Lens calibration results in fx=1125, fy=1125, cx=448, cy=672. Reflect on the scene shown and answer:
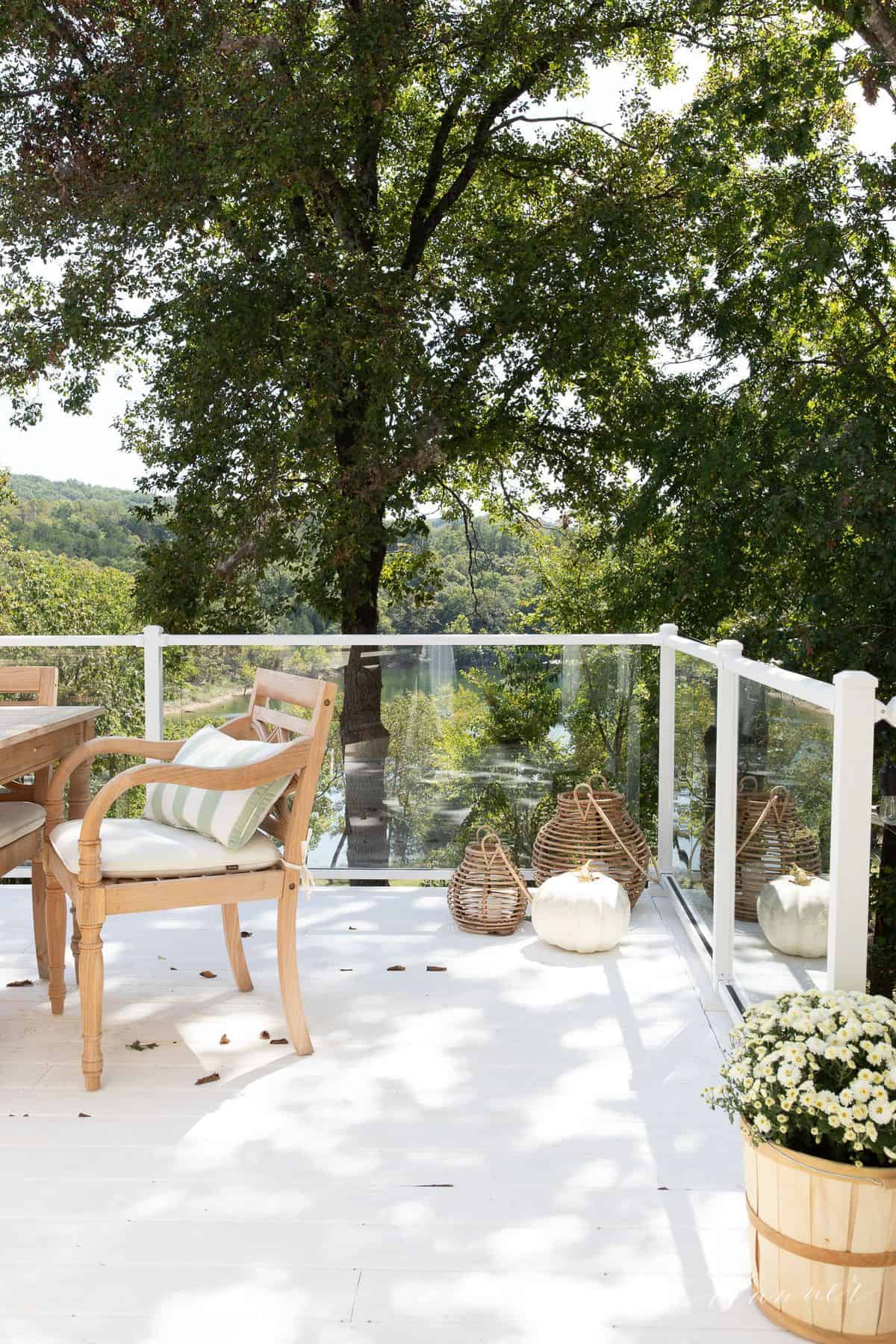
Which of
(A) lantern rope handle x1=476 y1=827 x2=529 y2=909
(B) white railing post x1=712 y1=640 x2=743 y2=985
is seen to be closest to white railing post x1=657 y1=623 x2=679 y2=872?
(A) lantern rope handle x1=476 y1=827 x2=529 y2=909

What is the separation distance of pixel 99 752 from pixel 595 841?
1879mm

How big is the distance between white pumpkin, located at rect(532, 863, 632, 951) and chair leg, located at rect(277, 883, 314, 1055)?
40.5 inches

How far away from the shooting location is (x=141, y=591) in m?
7.92

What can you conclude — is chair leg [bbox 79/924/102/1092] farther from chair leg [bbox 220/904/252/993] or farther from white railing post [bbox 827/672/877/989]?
white railing post [bbox 827/672/877/989]

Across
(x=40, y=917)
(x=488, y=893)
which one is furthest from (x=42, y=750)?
(x=488, y=893)

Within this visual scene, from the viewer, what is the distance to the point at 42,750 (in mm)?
2893

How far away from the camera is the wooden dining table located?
2697 millimetres

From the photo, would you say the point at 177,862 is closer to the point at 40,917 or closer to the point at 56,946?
the point at 56,946

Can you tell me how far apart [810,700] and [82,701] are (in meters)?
3.31

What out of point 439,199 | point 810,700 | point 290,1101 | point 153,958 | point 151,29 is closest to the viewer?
point 810,700

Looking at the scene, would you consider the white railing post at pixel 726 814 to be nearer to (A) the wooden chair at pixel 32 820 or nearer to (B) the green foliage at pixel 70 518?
(A) the wooden chair at pixel 32 820

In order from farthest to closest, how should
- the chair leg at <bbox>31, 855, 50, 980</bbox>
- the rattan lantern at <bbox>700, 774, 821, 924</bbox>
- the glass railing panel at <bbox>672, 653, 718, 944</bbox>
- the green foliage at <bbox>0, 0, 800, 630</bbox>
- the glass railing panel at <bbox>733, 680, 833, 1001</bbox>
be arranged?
the green foliage at <bbox>0, 0, 800, 630</bbox>
the glass railing panel at <bbox>672, 653, 718, 944</bbox>
the chair leg at <bbox>31, 855, 50, 980</bbox>
the rattan lantern at <bbox>700, 774, 821, 924</bbox>
the glass railing panel at <bbox>733, 680, 833, 1001</bbox>

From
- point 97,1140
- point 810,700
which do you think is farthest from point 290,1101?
point 810,700

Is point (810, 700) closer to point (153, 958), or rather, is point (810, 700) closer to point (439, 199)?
point (153, 958)
